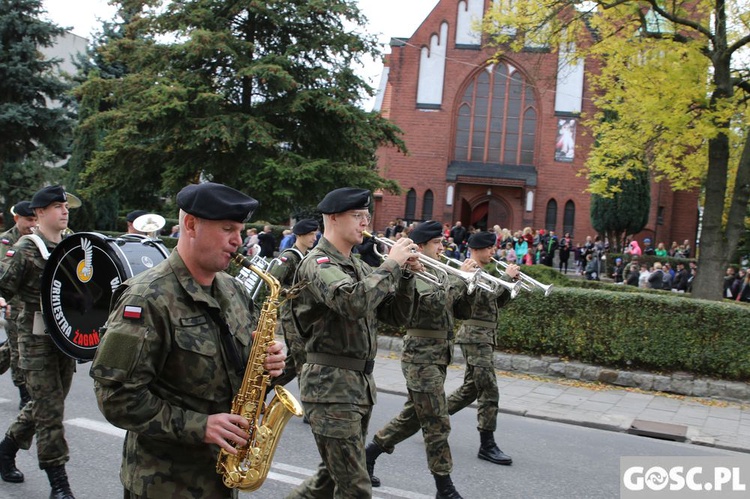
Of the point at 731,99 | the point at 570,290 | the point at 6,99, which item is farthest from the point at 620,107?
the point at 6,99

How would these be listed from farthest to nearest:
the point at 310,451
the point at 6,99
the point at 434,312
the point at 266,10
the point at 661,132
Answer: the point at 6,99 → the point at 266,10 → the point at 661,132 → the point at 310,451 → the point at 434,312

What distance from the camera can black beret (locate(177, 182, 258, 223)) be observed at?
2834 mm

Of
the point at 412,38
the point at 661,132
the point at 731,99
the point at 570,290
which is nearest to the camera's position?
the point at 570,290

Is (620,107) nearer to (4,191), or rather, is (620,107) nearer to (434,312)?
(434,312)

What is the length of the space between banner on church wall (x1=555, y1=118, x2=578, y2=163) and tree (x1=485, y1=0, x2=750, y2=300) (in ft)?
65.8

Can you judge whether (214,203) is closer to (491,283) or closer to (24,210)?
(491,283)

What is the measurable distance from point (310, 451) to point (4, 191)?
80.8ft

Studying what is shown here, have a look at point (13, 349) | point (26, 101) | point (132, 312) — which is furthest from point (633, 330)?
point (26, 101)

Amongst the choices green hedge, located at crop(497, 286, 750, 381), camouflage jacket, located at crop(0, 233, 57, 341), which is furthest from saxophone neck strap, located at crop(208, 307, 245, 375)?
green hedge, located at crop(497, 286, 750, 381)

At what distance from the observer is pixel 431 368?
5.80m

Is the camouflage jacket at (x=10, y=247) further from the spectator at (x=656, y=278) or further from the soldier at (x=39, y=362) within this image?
the spectator at (x=656, y=278)

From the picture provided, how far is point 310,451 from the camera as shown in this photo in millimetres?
6891

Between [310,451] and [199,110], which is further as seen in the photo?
[199,110]

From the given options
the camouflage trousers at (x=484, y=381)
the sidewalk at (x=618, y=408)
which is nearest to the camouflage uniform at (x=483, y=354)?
the camouflage trousers at (x=484, y=381)
